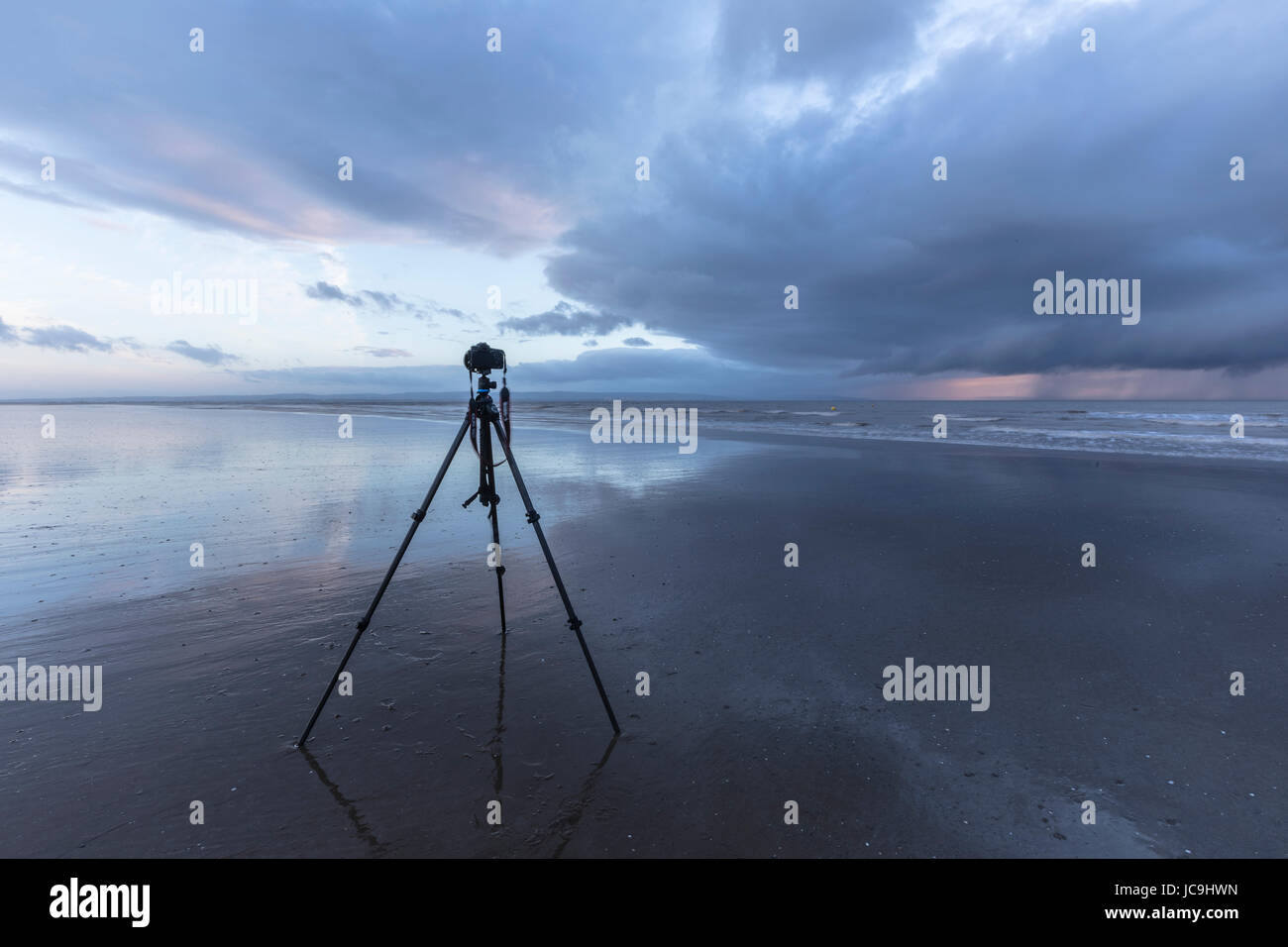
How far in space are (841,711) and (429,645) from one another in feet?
14.2

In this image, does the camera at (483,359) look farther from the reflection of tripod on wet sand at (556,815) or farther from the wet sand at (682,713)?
the reflection of tripod on wet sand at (556,815)

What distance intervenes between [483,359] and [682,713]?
3677 mm

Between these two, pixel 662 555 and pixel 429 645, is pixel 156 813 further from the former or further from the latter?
A: pixel 662 555

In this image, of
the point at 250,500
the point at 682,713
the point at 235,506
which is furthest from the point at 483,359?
the point at 250,500

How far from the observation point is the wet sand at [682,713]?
11.3 feet

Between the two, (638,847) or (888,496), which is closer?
(638,847)

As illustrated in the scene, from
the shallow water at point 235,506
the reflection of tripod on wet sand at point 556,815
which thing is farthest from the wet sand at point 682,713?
the shallow water at point 235,506

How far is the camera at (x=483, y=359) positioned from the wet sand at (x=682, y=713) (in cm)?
303

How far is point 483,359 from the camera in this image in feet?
16.3

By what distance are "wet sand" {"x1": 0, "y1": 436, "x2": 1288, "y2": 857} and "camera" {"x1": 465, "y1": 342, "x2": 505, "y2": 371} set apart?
3028 mm

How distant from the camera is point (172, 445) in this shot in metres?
24.5

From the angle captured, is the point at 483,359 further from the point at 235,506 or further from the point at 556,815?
the point at 235,506

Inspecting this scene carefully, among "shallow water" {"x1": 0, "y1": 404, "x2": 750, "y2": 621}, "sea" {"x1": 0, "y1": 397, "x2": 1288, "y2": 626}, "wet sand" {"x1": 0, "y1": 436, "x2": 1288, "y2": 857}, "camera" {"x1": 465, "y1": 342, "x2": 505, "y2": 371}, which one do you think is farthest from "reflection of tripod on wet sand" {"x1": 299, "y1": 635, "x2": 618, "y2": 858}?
"shallow water" {"x1": 0, "y1": 404, "x2": 750, "y2": 621}
